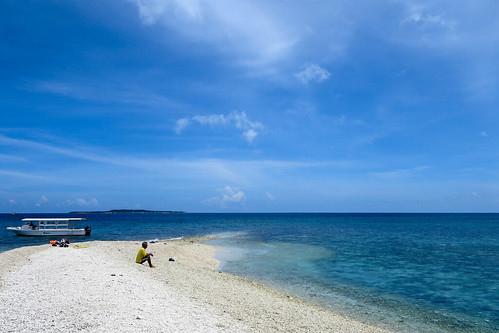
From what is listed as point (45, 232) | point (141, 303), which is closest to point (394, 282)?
point (141, 303)

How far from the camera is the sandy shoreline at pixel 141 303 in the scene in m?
11.1

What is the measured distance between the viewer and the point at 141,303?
42.9 ft

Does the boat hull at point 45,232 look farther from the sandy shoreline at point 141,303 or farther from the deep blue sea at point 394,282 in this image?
the sandy shoreline at point 141,303

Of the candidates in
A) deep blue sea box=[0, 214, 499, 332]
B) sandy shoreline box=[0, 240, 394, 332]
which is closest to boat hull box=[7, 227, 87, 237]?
deep blue sea box=[0, 214, 499, 332]

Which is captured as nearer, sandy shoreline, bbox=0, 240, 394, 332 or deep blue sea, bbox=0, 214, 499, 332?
sandy shoreline, bbox=0, 240, 394, 332

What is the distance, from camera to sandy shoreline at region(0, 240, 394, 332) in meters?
11.1

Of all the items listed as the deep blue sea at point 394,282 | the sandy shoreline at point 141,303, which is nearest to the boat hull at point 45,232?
the deep blue sea at point 394,282

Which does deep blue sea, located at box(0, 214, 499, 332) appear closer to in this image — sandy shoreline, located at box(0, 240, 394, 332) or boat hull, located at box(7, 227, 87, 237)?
sandy shoreline, located at box(0, 240, 394, 332)

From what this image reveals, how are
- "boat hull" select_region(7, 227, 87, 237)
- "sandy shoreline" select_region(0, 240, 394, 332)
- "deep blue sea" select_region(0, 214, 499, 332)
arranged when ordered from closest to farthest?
"sandy shoreline" select_region(0, 240, 394, 332) < "deep blue sea" select_region(0, 214, 499, 332) < "boat hull" select_region(7, 227, 87, 237)

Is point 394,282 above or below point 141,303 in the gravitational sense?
below

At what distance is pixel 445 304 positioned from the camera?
1948 centimetres

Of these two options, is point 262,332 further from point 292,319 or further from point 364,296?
point 364,296

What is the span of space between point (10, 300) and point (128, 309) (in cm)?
485

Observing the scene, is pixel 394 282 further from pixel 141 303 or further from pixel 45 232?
pixel 45 232
